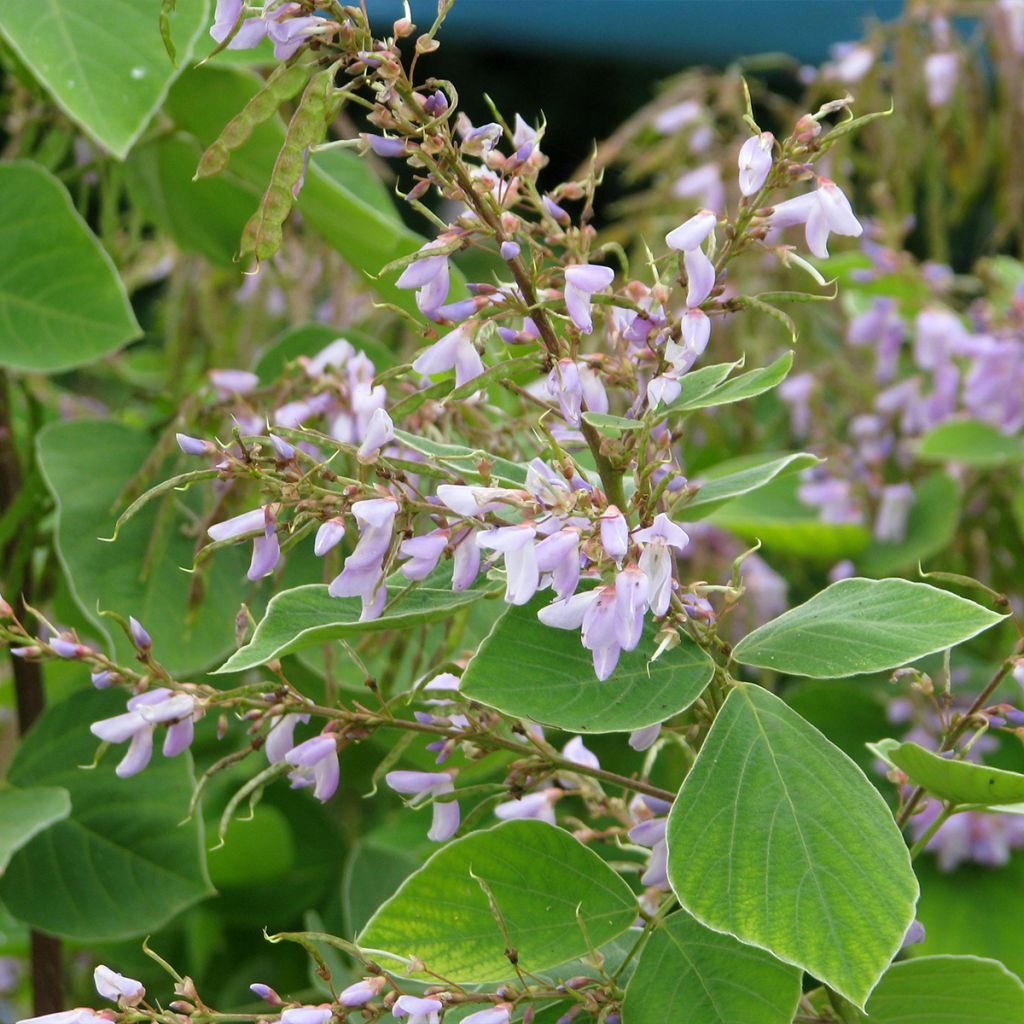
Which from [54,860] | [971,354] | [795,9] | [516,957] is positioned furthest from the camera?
[795,9]

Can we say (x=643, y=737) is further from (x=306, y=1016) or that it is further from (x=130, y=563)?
(x=130, y=563)

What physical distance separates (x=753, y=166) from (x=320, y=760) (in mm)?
282

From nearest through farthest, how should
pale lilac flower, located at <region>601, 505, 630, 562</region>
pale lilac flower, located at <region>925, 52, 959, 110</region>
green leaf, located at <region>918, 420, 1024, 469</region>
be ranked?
1. pale lilac flower, located at <region>601, 505, 630, 562</region>
2. green leaf, located at <region>918, 420, 1024, 469</region>
3. pale lilac flower, located at <region>925, 52, 959, 110</region>

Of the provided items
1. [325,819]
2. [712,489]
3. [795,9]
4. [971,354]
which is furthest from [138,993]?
[795,9]

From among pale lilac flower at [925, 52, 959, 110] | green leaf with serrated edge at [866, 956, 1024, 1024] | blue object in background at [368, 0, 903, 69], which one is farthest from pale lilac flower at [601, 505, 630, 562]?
blue object in background at [368, 0, 903, 69]

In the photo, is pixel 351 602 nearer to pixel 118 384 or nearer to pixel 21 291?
pixel 21 291

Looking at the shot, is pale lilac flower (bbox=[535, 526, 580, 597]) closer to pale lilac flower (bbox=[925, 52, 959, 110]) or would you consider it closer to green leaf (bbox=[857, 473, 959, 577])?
green leaf (bbox=[857, 473, 959, 577])

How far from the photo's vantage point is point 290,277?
1172mm

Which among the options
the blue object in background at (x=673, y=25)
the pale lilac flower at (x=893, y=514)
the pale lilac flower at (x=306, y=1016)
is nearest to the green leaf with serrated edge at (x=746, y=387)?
the pale lilac flower at (x=306, y=1016)

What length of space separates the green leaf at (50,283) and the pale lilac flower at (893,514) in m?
0.78

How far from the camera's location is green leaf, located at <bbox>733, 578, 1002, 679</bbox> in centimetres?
49

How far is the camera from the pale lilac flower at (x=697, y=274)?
506 mm

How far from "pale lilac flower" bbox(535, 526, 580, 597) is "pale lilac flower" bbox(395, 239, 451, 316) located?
0.38 feet

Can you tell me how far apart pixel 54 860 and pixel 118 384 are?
590mm
